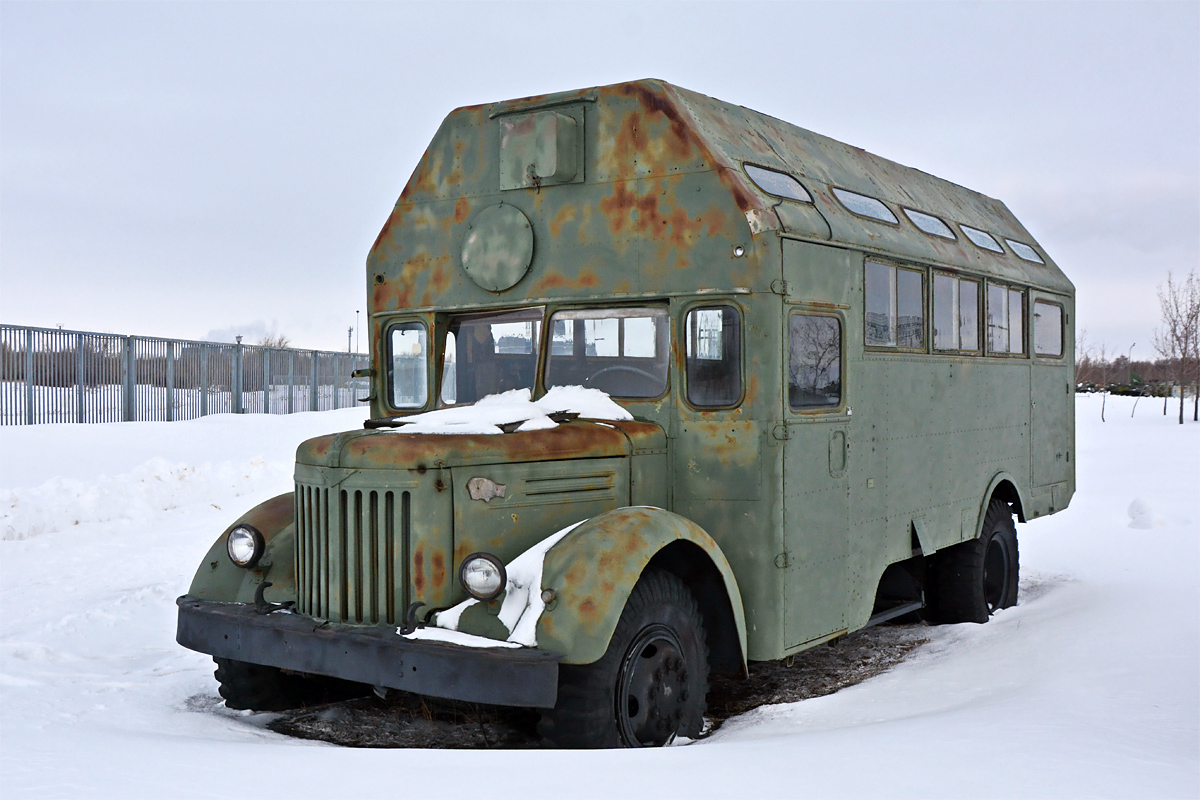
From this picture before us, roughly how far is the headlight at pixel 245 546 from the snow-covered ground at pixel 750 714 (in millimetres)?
830

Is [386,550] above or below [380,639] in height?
above

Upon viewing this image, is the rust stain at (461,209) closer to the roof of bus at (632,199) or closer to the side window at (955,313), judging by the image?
the roof of bus at (632,199)

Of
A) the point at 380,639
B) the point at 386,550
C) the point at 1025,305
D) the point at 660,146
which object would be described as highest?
the point at 660,146

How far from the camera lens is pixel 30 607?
28.3ft

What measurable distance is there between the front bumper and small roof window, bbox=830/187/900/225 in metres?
3.78

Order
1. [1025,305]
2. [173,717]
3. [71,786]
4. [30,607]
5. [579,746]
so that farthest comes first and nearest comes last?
[1025,305], [30,607], [173,717], [579,746], [71,786]

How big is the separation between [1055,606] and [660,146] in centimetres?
534

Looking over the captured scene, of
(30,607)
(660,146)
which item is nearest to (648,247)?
(660,146)

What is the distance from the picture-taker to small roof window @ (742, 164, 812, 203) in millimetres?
6227

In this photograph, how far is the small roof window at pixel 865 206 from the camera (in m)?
7.14

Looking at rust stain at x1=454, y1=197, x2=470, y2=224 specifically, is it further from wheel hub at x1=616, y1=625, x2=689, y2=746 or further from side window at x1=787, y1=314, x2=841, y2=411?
wheel hub at x1=616, y1=625, x2=689, y2=746

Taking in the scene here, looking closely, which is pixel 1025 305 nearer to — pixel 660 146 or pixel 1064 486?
pixel 1064 486

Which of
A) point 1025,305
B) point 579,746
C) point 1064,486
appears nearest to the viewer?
point 579,746

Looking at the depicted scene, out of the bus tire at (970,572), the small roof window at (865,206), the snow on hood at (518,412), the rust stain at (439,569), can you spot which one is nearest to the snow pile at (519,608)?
the rust stain at (439,569)
